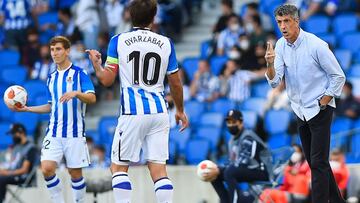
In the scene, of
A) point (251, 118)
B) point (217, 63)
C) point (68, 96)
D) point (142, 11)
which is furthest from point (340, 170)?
point (142, 11)

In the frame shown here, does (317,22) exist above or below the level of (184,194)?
above

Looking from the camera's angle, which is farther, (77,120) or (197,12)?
(197,12)

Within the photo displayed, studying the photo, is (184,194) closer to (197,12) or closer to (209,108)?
(209,108)

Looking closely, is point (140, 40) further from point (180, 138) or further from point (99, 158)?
point (180, 138)

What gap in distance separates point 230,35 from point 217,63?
0.64 meters

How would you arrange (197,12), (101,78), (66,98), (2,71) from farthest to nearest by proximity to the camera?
(197,12) < (2,71) < (66,98) < (101,78)

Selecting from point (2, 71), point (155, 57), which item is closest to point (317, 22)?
point (2, 71)

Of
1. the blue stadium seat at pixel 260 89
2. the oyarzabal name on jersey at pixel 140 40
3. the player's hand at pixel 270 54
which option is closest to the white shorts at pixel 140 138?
the oyarzabal name on jersey at pixel 140 40

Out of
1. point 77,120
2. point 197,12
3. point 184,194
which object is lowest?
point 184,194

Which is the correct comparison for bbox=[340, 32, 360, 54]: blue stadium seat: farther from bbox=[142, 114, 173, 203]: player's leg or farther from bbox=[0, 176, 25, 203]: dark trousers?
bbox=[142, 114, 173, 203]: player's leg

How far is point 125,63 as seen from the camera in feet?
37.0

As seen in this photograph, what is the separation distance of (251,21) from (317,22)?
1304 millimetres

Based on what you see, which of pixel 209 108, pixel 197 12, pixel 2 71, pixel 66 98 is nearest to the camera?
pixel 66 98

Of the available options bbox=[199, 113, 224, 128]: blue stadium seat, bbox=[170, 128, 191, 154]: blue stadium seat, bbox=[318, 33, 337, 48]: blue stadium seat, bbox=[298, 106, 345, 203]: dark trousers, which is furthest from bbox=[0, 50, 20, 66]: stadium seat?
bbox=[298, 106, 345, 203]: dark trousers
